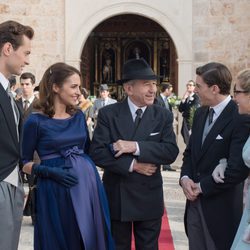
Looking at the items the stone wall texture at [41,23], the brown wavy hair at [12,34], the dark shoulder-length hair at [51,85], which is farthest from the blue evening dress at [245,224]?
the stone wall texture at [41,23]

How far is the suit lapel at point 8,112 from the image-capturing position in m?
3.21

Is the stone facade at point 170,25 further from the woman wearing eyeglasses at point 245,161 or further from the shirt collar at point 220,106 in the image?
the woman wearing eyeglasses at point 245,161

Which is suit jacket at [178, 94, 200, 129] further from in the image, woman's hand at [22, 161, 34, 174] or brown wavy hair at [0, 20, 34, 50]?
brown wavy hair at [0, 20, 34, 50]

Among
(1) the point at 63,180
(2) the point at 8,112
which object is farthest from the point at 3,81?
(1) the point at 63,180

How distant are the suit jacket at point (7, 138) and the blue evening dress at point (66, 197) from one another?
58cm

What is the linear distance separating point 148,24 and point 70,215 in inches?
705

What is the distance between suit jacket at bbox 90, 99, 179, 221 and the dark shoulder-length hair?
1.07ft

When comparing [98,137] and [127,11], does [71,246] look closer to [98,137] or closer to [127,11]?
[98,137]

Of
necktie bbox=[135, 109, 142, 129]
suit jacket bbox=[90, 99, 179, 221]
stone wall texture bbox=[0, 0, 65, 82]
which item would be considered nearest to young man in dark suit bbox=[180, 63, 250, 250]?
suit jacket bbox=[90, 99, 179, 221]

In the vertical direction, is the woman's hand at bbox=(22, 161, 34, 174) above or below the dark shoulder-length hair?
below

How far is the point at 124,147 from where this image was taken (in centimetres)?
394

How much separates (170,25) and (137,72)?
512 inches

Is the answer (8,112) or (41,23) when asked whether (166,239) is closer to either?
(8,112)

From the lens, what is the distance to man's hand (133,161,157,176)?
3994 millimetres
